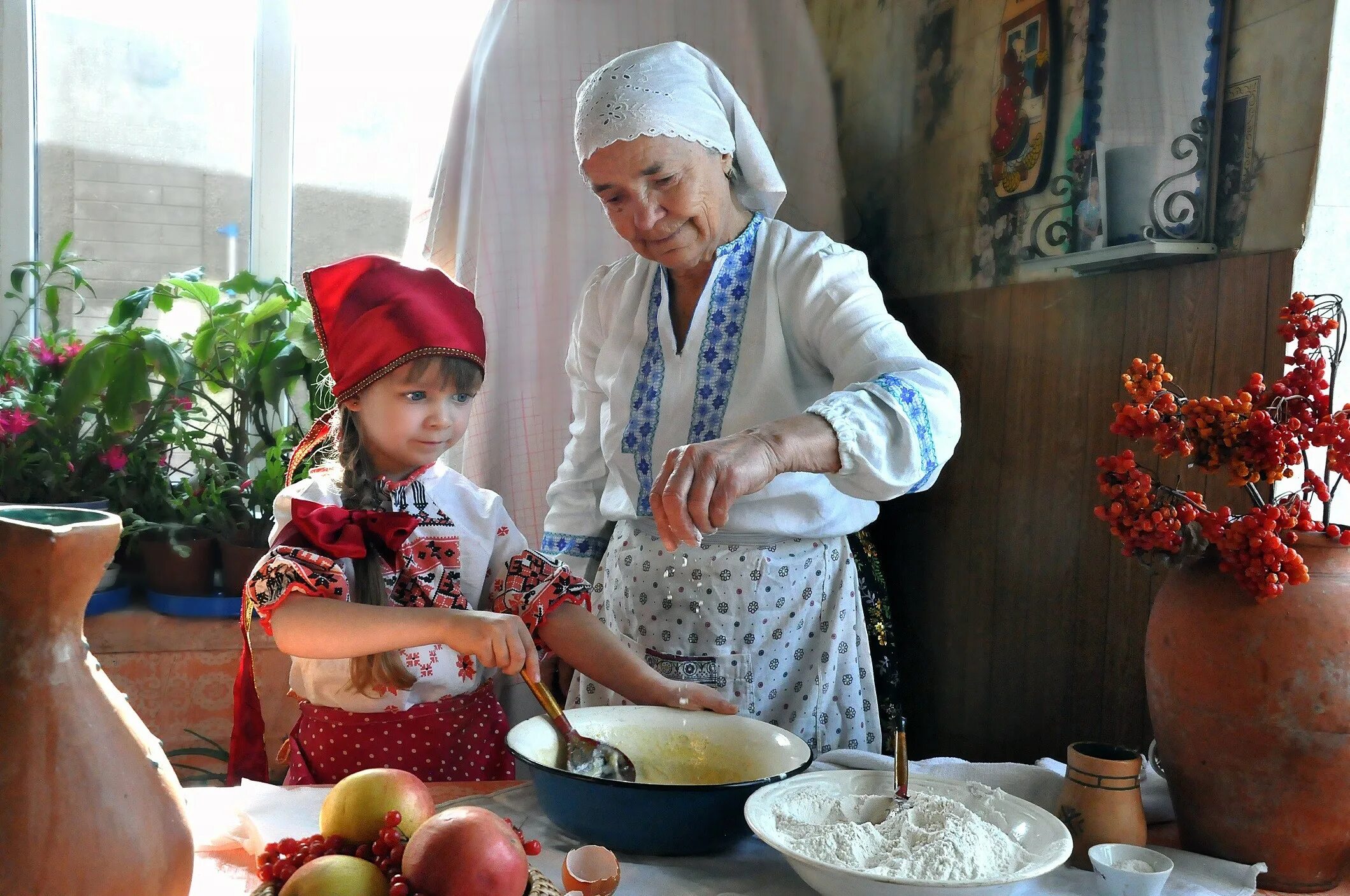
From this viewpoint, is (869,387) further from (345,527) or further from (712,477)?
(345,527)

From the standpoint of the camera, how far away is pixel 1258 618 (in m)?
1.04

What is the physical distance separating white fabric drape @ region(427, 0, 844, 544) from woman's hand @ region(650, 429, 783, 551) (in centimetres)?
132

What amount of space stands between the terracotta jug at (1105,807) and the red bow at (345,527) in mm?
858

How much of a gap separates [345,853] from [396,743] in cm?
64

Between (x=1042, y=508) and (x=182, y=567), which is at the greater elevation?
(x=1042, y=508)

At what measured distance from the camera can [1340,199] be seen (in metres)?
1.34

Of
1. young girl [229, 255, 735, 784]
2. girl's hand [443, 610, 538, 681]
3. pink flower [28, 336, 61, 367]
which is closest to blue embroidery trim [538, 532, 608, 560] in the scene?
young girl [229, 255, 735, 784]

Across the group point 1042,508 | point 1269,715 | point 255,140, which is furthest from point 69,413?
point 1269,715

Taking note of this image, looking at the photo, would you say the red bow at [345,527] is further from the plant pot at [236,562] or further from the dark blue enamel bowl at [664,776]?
the plant pot at [236,562]

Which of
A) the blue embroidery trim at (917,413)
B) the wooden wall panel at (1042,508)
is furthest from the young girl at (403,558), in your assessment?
the wooden wall panel at (1042,508)

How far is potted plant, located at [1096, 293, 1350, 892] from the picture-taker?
1.03 metres

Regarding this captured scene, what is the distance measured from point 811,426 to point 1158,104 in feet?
2.63

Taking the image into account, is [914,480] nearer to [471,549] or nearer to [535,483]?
[471,549]

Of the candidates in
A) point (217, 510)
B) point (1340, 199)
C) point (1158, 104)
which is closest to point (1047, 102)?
point (1158, 104)
